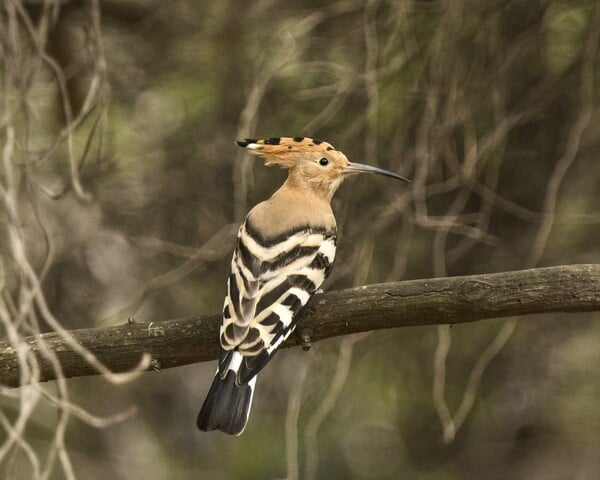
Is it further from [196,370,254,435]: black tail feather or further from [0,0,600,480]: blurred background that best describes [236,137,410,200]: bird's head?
[196,370,254,435]: black tail feather

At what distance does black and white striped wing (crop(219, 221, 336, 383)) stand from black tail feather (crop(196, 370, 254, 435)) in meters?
0.03

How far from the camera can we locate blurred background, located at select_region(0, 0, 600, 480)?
4.38 m

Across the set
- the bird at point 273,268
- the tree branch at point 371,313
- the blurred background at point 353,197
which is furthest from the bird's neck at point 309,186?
the tree branch at point 371,313

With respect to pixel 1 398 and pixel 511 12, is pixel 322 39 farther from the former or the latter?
pixel 1 398

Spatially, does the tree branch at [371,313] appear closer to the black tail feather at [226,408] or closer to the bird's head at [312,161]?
the black tail feather at [226,408]

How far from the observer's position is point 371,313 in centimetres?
284

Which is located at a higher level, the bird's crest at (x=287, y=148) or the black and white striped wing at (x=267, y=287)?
the black and white striped wing at (x=267, y=287)

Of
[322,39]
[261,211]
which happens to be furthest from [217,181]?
[261,211]

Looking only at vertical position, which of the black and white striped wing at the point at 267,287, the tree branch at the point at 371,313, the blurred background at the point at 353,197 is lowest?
the blurred background at the point at 353,197

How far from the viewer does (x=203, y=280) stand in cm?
491

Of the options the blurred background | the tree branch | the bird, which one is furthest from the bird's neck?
the tree branch

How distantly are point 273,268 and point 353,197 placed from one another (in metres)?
1.34

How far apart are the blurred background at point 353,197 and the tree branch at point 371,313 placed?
1.18 metres

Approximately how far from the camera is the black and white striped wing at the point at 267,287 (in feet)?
9.94
